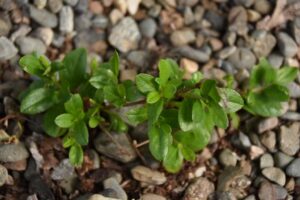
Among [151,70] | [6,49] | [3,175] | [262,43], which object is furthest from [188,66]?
[3,175]

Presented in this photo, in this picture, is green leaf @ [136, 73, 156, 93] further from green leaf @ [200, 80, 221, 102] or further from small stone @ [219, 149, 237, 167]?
small stone @ [219, 149, 237, 167]

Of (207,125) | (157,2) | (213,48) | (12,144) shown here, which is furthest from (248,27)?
(12,144)

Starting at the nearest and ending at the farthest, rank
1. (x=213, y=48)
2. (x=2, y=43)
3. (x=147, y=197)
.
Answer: (x=147, y=197)
(x=2, y=43)
(x=213, y=48)

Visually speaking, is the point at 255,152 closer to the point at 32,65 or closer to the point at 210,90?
the point at 210,90

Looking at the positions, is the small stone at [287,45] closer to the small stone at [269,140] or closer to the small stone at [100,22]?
the small stone at [269,140]

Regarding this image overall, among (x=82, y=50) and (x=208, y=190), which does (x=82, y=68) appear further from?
(x=208, y=190)
